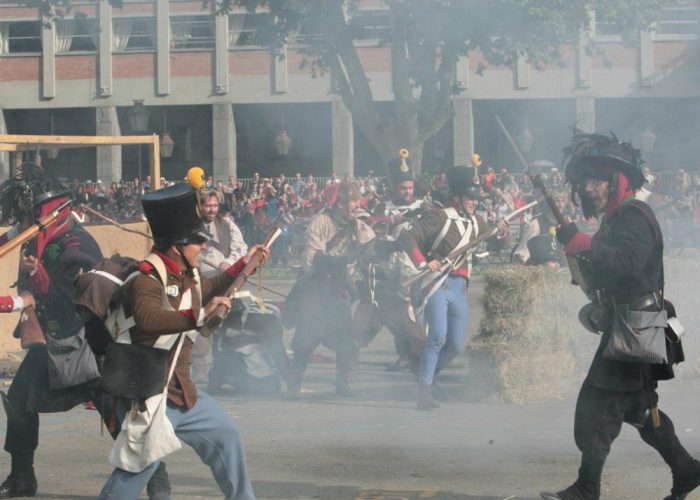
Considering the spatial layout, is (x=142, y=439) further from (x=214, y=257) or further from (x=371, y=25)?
(x=371, y=25)

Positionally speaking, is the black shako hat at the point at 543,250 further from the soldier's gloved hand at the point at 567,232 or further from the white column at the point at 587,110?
the white column at the point at 587,110

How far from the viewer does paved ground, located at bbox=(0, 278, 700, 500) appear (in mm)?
5562

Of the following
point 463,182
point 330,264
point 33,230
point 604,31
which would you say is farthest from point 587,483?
point 604,31

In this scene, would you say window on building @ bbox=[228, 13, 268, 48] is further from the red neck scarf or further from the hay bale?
the red neck scarf

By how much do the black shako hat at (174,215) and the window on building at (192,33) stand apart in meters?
27.5

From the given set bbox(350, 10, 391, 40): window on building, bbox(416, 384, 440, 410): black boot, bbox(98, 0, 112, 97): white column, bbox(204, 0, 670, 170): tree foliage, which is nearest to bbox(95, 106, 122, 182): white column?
bbox(98, 0, 112, 97): white column

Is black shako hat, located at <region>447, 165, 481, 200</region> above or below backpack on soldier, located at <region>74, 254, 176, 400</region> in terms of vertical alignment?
above

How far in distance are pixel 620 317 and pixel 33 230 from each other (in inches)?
101

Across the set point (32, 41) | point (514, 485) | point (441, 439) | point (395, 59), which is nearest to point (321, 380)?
point (441, 439)

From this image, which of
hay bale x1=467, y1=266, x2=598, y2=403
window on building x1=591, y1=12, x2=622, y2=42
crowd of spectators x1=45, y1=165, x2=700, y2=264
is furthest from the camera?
window on building x1=591, y1=12, x2=622, y2=42

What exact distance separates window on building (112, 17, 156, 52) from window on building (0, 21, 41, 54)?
190 cm

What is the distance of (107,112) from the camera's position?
3108cm

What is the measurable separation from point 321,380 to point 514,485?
3548 mm

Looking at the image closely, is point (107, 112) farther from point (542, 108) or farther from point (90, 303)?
point (90, 303)
